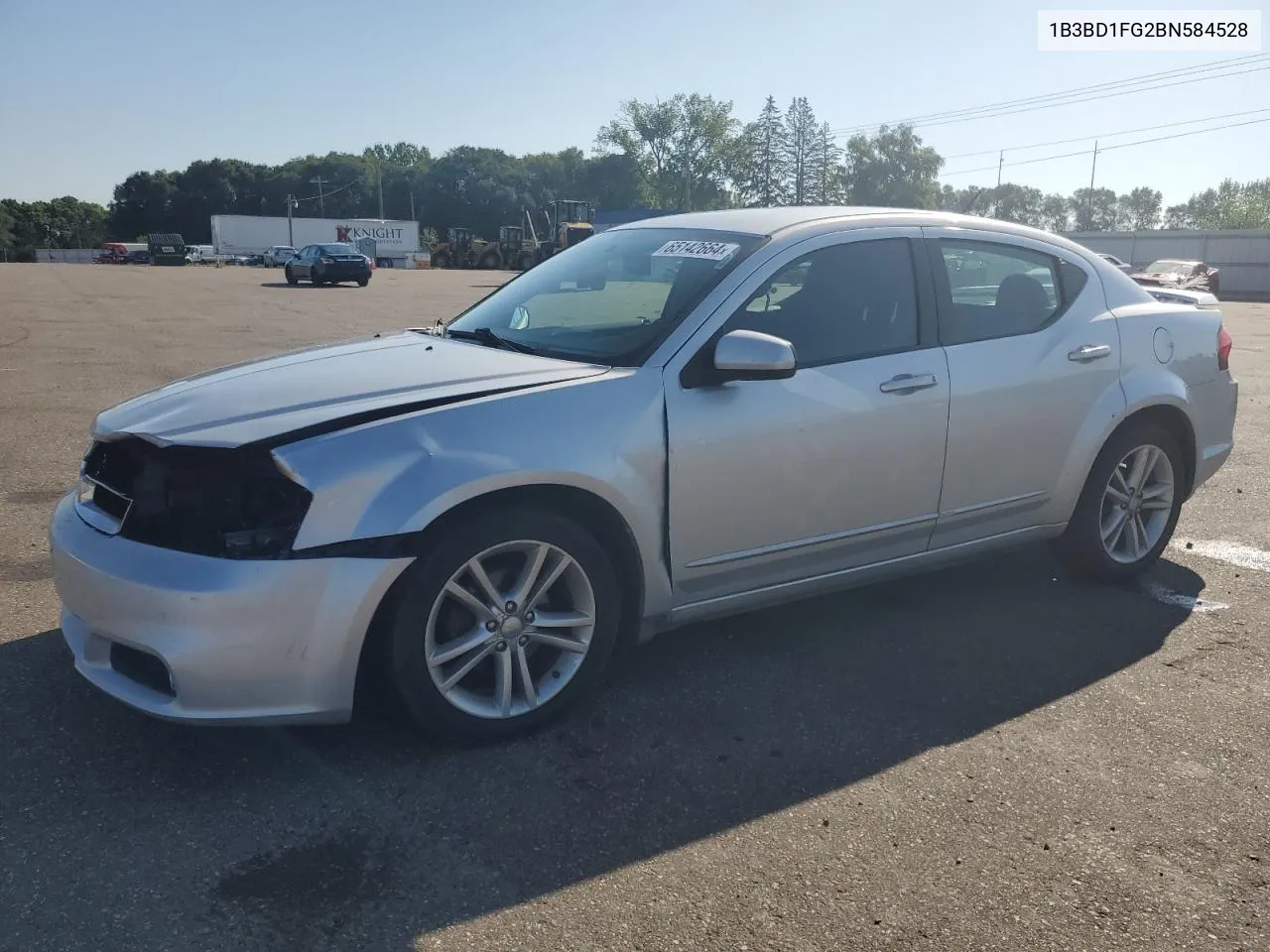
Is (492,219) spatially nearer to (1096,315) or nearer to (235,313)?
(235,313)

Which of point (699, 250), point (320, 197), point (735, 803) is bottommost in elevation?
point (735, 803)

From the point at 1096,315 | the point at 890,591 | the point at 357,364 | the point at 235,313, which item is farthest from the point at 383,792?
the point at 235,313

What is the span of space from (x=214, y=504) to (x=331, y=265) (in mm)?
35302

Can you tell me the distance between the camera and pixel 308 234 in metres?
80.1

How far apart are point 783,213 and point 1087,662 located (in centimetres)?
210

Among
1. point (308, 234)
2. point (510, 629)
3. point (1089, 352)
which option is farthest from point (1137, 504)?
point (308, 234)

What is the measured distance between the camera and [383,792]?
301 cm

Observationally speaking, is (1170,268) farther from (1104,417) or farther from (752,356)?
(752,356)

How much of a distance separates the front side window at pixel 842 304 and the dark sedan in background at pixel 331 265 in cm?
3438

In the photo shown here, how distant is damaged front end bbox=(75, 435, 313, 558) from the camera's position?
113 inches

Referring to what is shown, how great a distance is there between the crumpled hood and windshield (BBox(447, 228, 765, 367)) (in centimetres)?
18

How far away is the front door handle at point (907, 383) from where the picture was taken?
12.8ft

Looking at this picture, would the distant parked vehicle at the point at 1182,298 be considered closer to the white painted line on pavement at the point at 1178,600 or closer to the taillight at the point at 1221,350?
the taillight at the point at 1221,350

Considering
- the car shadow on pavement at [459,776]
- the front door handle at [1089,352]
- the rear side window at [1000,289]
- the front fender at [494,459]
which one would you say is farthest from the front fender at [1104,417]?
the front fender at [494,459]
